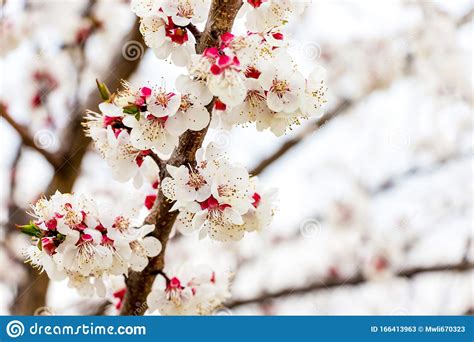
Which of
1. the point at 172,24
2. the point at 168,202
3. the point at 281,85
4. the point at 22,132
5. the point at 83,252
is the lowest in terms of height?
the point at 83,252

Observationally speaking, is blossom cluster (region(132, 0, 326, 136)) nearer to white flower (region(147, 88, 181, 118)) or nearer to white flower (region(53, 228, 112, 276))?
white flower (region(147, 88, 181, 118))

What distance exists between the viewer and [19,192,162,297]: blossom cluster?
1.15 m

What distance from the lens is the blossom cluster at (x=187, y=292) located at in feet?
4.38

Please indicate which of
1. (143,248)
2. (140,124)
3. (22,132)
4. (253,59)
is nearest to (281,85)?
(253,59)

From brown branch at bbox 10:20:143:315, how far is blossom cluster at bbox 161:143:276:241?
1.02 metres

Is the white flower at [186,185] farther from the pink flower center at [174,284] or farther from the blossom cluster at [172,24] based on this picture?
the pink flower center at [174,284]

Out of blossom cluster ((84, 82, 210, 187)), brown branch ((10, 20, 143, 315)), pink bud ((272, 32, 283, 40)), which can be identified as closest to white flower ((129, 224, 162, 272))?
blossom cluster ((84, 82, 210, 187))

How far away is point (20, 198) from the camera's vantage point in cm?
390

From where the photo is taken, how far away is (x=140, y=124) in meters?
1.12

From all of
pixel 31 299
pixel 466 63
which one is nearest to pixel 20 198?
pixel 31 299

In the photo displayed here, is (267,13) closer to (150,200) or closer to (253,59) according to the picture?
(253,59)

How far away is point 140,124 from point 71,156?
1.09m

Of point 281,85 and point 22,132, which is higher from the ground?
point 22,132

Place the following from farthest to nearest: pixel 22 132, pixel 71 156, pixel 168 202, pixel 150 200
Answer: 1. pixel 71 156
2. pixel 22 132
3. pixel 150 200
4. pixel 168 202
